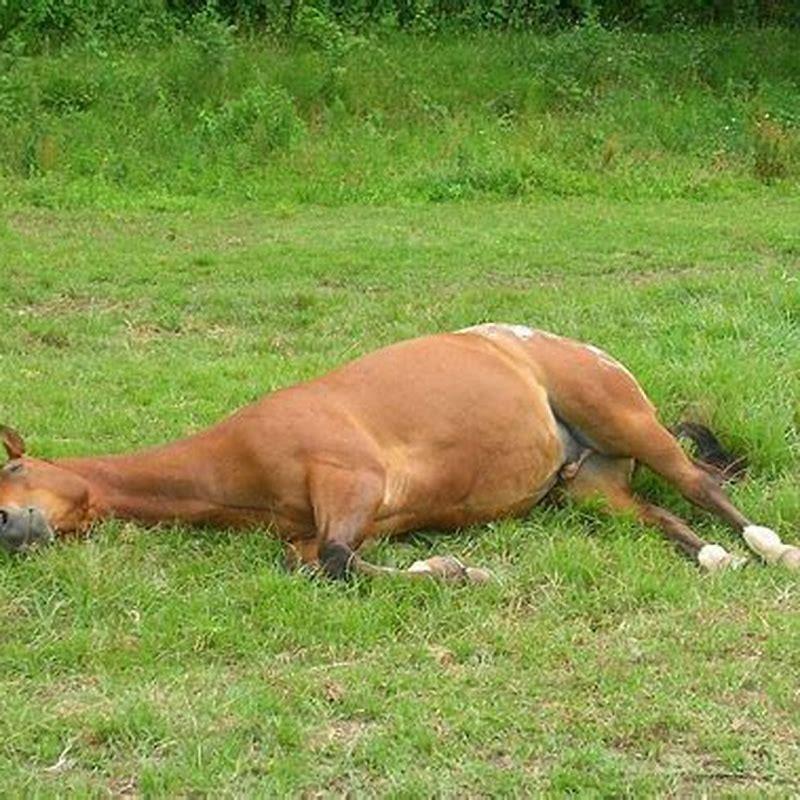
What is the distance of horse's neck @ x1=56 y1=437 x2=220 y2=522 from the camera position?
5.76 meters

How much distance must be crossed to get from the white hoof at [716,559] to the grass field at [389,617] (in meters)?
0.08

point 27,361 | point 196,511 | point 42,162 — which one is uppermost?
point 196,511

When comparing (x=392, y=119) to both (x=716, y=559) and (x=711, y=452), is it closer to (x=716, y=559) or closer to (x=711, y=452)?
(x=711, y=452)

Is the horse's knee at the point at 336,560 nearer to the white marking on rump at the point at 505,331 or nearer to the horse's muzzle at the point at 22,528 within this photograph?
the horse's muzzle at the point at 22,528

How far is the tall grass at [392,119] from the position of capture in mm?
16703

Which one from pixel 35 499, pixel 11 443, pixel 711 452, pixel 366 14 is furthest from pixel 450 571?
pixel 366 14

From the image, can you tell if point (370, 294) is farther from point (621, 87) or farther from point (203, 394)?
point (621, 87)

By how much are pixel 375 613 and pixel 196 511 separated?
1.02 metres

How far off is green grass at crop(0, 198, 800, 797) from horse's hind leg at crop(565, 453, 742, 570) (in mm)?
109

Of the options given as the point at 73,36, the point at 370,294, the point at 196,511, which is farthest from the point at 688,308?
the point at 73,36

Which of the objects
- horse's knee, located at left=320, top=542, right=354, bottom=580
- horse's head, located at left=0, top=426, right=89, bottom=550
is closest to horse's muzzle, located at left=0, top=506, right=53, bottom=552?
horse's head, located at left=0, top=426, right=89, bottom=550

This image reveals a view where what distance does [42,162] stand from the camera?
54.9 feet

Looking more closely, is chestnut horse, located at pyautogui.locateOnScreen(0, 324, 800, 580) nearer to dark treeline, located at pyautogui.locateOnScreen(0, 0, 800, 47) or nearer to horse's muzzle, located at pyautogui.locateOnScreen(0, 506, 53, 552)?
horse's muzzle, located at pyautogui.locateOnScreen(0, 506, 53, 552)

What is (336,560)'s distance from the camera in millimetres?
5324
